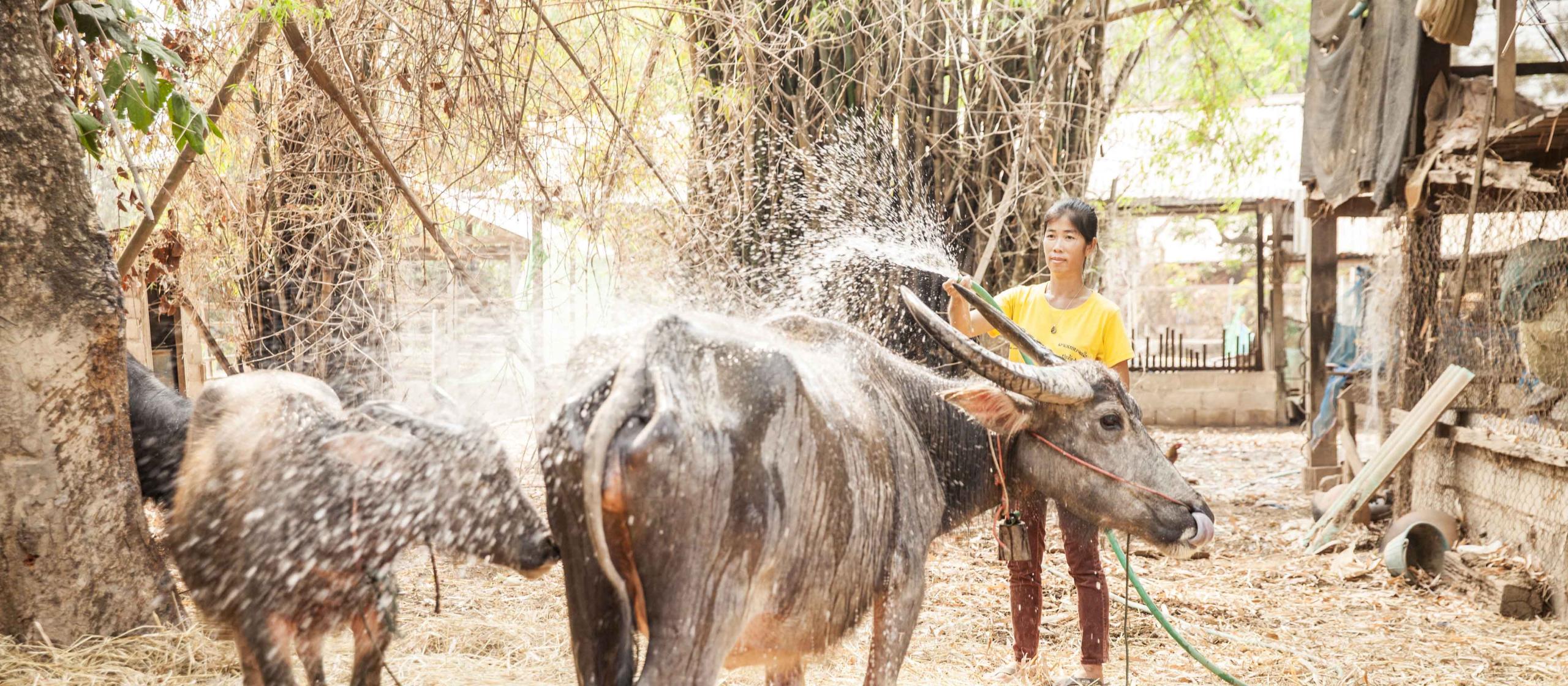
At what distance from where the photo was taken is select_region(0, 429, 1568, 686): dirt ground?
3506mm

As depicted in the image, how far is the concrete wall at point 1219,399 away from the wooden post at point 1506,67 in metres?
8.23

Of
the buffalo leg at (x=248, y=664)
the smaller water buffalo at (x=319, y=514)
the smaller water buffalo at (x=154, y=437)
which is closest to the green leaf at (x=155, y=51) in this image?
the smaller water buffalo at (x=154, y=437)

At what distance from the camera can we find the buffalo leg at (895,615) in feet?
8.32

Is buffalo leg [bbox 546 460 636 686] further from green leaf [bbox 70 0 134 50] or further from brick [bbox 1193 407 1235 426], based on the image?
brick [bbox 1193 407 1235 426]

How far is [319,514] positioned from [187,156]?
5.83 ft

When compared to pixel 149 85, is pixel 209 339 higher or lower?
lower

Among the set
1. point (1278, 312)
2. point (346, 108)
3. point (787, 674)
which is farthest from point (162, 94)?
point (1278, 312)

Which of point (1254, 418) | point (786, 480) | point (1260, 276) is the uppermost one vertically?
point (1260, 276)

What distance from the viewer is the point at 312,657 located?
2.97 meters

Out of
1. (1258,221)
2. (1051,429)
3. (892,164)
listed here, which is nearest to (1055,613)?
(1051,429)

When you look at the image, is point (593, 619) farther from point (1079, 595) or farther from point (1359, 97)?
point (1359, 97)

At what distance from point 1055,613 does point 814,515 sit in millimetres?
2899

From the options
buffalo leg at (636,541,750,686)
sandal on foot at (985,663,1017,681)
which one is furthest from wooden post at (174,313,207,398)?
buffalo leg at (636,541,750,686)

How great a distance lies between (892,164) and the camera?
6.01 m
